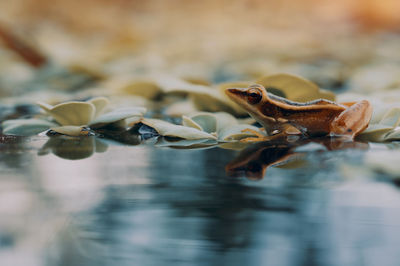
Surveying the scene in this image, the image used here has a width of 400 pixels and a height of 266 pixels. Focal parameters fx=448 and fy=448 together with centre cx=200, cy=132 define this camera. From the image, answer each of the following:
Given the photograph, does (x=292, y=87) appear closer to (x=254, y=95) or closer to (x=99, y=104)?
(x=254, y=95)

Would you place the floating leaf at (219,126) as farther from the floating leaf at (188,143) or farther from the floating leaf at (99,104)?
the floating leaf at (99,104)

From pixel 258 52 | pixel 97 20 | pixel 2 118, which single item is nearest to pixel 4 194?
pixel 2 118

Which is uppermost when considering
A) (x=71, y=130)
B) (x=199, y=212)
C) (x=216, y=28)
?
(x=216, y=28)

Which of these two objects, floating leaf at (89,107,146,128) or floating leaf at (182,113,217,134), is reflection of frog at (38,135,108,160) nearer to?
floating leaf at (89,107,146,128)

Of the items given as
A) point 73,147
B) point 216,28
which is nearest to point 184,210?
point 73,147

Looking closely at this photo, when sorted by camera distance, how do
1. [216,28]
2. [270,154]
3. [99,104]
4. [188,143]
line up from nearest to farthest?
[270,154]
[188,143]
[99,104]
[216,28]

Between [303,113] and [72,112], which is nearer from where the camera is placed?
[303,113]
